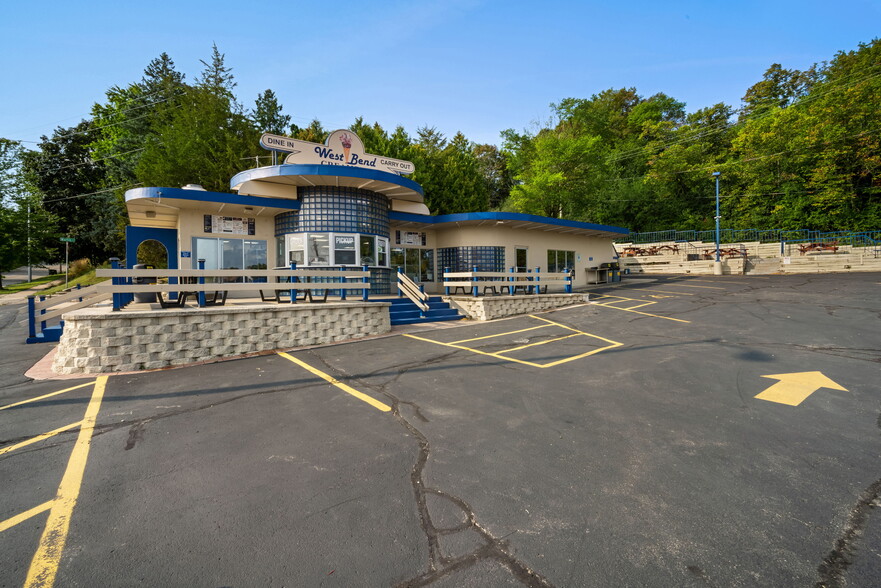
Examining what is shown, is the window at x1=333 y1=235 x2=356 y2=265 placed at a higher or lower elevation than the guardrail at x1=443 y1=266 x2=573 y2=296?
higher

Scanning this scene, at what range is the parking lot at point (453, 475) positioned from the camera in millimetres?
2176

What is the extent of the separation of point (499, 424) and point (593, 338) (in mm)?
6091

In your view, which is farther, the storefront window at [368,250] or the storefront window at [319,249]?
the storefront window at [368,250]

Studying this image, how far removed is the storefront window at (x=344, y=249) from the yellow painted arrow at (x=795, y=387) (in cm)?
1229

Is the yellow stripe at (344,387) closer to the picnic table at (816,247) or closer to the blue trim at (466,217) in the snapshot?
the blue trim at (466,217)

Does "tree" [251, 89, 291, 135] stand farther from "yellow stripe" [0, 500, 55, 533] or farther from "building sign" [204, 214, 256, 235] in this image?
"yellow stripe" [0, 500, 55, 533]

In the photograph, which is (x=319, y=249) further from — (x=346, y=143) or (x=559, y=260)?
(x=559, y=260)

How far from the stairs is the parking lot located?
5707 mm

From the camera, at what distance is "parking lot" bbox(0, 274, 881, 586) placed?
218cm

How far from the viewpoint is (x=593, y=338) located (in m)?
9.39

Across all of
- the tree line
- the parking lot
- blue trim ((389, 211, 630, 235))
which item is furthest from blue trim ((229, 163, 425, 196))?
the tree line

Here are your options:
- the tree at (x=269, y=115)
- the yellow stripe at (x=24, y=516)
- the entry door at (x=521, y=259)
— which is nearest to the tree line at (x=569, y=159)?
the tree at (x=269, y=115)

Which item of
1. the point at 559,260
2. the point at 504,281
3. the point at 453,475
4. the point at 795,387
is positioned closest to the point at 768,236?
the point at 559,260

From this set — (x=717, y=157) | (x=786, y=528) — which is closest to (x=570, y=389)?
(x=786, y=528)
